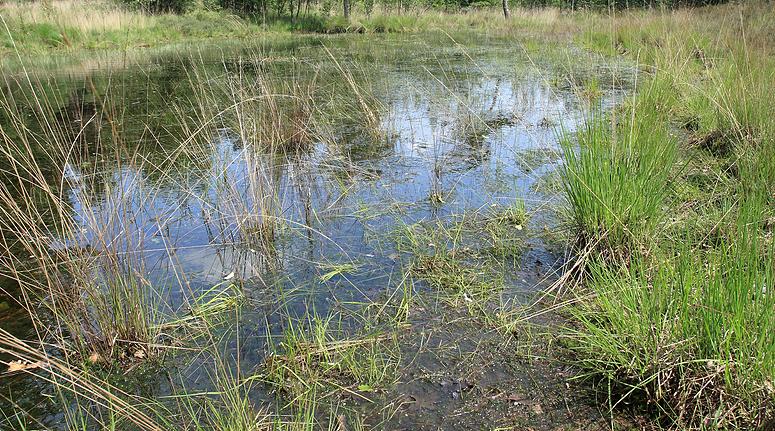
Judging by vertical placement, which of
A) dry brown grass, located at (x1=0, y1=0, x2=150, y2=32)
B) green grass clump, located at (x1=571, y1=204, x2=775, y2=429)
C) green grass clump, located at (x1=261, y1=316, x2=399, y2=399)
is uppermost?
dry brown grass, located at (x1=0, y1=0, x2=150, y2=32)

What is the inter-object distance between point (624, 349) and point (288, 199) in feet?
9.44

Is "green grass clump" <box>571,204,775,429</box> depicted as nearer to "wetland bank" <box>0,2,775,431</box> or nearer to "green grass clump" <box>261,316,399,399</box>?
"wetland bank" <box>0,2,775,431</box>

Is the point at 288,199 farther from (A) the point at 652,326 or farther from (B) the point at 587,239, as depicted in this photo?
(A) the point at 652,326

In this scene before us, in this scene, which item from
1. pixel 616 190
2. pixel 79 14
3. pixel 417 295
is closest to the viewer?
pixel 616 190

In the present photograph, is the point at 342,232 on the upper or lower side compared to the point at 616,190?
lower

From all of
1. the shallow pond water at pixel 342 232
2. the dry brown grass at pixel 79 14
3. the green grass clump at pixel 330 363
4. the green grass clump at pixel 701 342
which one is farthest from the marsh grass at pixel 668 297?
the dry brown grass at pixel 79 14

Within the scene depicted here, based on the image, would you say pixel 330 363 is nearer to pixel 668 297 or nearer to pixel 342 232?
pixel 668 297

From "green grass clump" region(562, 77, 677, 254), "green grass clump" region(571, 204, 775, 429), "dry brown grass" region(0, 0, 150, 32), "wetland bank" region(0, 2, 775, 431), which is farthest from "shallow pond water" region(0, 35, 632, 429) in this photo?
"dry brown grass" region(0, 0, 150, 32)

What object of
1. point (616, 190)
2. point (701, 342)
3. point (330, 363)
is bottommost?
point (330, 363)

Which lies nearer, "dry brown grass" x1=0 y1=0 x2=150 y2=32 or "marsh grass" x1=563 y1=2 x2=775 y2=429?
"marsh grass" x1=563 y1=2 x2=775 y2=429

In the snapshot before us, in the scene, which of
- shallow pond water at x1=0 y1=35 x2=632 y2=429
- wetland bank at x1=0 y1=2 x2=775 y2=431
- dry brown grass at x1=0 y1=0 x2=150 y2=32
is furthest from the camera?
dry brown grass at x1=0 y1=0 x2=150 y2=32

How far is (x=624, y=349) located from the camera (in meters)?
1.86

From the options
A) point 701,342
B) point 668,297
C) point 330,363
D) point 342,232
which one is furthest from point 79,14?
point 701,342

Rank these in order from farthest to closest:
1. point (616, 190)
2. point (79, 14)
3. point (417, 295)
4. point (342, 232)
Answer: point (79, 14)
point (342, 232)
point (417, 295)
point (616, 190)
